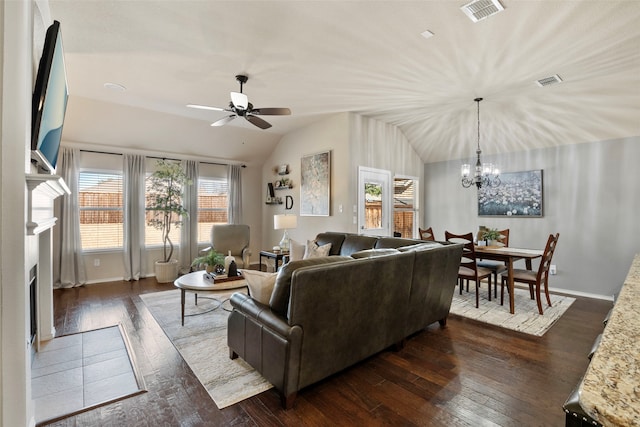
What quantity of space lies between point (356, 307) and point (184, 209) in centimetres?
483

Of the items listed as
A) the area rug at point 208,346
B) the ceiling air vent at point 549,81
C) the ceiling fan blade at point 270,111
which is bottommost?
the area rug at point 208,346

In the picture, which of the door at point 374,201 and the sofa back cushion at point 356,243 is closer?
the sofa back cushion at point 356,243

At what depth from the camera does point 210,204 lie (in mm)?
6617

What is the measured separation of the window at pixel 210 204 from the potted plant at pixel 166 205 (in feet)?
1.82

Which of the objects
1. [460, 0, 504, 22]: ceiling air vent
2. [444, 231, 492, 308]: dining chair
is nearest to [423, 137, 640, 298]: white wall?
[444, 231, 492, 308]: dining chair

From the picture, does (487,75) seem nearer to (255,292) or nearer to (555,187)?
(555,187)

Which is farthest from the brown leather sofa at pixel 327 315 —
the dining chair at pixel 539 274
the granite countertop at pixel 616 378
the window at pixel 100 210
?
the window at pixel 100 210

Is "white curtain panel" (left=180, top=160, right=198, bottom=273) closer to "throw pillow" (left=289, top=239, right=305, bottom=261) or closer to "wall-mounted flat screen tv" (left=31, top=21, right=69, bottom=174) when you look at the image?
"throw pillow" (left=289, top=239, right=305, bottom=261)

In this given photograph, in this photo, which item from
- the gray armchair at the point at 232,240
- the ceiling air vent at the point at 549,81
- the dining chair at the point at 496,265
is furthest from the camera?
the gray armchair at the point at 232,240

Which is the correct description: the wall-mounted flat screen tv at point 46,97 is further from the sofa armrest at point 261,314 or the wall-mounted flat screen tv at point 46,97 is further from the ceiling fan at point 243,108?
the sofa armrest at point 261,314

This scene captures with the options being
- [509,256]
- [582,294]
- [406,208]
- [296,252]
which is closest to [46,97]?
[296,252]

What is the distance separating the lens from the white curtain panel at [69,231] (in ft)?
16.1

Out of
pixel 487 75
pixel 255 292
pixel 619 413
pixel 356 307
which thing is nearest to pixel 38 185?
pixel 255 292

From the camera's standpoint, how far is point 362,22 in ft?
8.22
